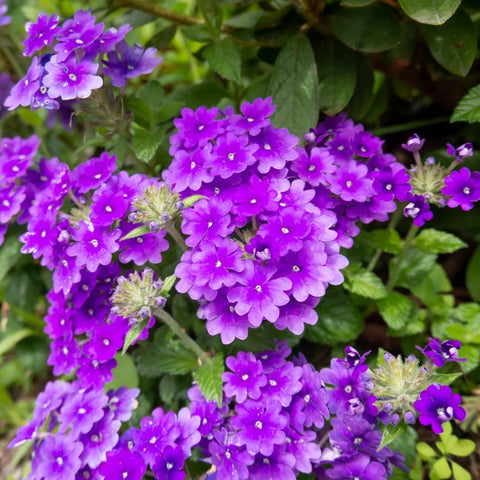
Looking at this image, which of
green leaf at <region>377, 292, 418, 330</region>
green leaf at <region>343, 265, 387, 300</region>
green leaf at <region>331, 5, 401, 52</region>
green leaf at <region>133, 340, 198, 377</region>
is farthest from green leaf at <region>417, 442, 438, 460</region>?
green leaf at <region>331, 5, 401, 52</region>

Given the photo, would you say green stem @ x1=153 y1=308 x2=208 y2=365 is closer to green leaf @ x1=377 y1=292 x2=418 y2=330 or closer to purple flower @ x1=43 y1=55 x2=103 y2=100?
green leaf @ x1=377 y1=292 x2=418 y2=330

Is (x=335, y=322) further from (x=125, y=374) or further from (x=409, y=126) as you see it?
(x=409, y=126)

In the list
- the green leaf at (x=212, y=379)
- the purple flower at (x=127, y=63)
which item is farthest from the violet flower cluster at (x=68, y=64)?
the green leaf at (x=212, y=379)

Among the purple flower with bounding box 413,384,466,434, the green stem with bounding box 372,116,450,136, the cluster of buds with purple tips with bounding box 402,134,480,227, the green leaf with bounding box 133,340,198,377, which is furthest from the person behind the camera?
the green stem with bounding box 372,116,450,136

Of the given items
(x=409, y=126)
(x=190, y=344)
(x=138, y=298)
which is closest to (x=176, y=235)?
(x=138, y=298)

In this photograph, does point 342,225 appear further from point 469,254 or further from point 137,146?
point 469,254
